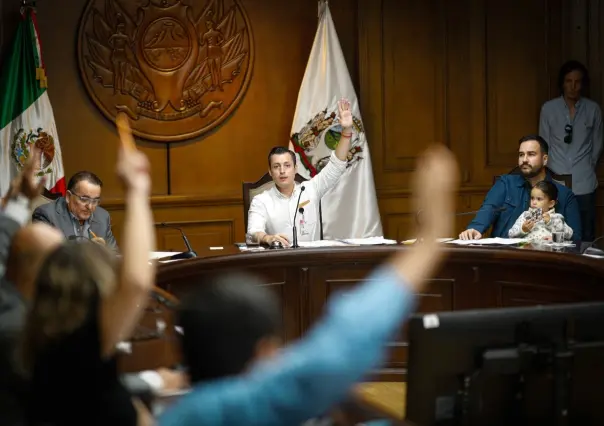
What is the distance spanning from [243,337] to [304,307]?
123 inches

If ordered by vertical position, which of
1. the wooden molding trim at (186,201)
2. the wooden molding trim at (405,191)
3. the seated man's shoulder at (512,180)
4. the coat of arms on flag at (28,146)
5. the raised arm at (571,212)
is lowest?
the raised arm at (571,212)

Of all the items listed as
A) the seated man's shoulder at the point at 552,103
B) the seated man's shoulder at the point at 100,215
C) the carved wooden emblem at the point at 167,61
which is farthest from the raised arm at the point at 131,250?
the seated man's shoulder at the point at 552,103

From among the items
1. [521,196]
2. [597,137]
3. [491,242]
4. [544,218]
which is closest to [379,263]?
[491,242]

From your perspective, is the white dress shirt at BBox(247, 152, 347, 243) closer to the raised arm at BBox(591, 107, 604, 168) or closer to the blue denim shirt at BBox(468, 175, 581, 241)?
the blue denim shirt at BBox(468, 175, 581, 241)

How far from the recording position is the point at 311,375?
1.19 meters

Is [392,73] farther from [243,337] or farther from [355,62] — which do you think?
[243,337]

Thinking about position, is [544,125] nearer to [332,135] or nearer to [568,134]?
[568,134]

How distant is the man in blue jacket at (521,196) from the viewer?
4977 mm

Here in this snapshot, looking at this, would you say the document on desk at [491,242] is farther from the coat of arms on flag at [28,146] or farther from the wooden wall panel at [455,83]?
the coat of arms on flag at [28,146]

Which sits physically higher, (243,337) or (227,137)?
(227,137)

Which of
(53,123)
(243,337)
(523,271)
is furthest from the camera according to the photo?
(53,123)

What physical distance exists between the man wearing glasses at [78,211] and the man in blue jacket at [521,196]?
205cm

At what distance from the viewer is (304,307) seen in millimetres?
4340

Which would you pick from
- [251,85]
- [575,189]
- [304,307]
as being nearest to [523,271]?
[304,307]
